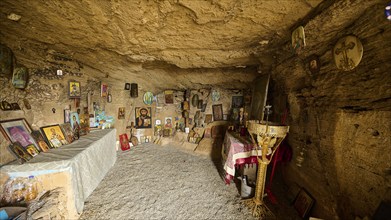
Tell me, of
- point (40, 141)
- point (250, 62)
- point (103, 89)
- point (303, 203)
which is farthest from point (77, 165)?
point (250, 62)

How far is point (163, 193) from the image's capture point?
9.77ft

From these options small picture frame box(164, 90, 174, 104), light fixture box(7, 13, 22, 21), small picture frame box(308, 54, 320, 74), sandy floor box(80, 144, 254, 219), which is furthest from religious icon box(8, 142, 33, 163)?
small picture frame box(308, 54, 320, 74)

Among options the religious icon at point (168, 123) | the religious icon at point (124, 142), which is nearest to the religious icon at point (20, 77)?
the religious icon at point (124, 142)

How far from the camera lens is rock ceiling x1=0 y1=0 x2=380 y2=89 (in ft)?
5.64

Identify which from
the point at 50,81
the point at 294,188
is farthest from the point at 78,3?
the point at 294,188

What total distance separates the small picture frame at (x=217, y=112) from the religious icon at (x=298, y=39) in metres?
4.05

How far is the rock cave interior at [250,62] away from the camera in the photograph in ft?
5.04

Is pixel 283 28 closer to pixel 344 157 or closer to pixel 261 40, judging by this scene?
pixel 261 40

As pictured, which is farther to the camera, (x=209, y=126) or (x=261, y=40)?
(x=209, y=126)

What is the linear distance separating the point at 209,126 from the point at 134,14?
488 centimetres

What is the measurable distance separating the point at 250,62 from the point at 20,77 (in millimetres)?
4881

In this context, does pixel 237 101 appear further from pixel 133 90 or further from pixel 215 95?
pixel 133 90

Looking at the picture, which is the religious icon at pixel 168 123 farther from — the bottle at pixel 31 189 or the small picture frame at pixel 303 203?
the small picture frame at pixel 303 203

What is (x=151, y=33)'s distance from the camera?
7.91 feet
